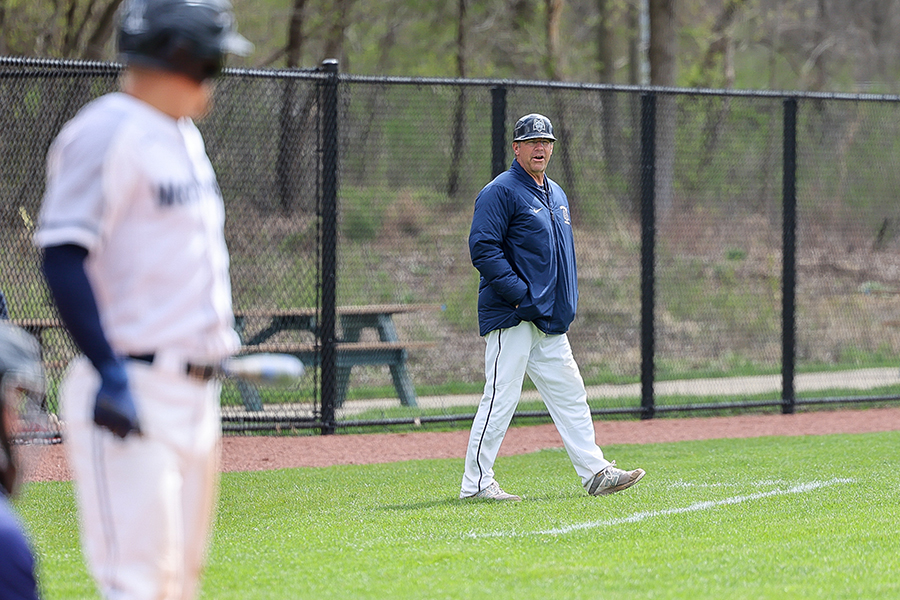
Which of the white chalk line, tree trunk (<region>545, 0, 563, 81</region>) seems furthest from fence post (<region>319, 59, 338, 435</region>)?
tree trunk (<region>545, 0, 563, 81</region>)

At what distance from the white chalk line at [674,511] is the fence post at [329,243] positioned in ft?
13.5

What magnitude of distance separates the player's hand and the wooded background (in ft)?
51.8

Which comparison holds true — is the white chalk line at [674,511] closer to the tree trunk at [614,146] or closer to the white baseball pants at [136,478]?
the white baseball pants at [136,478]

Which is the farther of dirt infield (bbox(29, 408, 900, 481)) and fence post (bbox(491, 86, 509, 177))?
fence post (bbox(491, 86, 509, 177))

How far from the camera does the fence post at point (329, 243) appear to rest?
9.48 metres

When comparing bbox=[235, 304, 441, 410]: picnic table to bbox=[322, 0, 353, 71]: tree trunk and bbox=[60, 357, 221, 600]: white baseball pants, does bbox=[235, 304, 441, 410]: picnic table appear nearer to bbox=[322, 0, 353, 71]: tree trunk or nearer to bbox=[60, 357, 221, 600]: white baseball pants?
bbox=[60, 357, 221, 600]: white baseball pants

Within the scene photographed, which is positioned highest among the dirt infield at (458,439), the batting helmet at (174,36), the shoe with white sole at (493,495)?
the batting helmet at (174,36)

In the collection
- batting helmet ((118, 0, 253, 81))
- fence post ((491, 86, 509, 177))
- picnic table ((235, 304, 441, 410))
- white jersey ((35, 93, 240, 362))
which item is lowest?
picnic table ((235, 304, 441, 410))

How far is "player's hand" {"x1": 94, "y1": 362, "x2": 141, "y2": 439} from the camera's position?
2510 mm

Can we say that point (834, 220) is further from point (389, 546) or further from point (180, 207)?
point (180, 207)

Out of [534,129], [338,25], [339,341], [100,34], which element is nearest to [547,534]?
[534,129]

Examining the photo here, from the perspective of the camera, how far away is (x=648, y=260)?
10727 millimetres

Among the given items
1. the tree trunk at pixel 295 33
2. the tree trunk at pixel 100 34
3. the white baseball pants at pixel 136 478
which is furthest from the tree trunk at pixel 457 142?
the white baseball pants at pixel 136 478

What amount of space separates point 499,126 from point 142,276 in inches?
292
